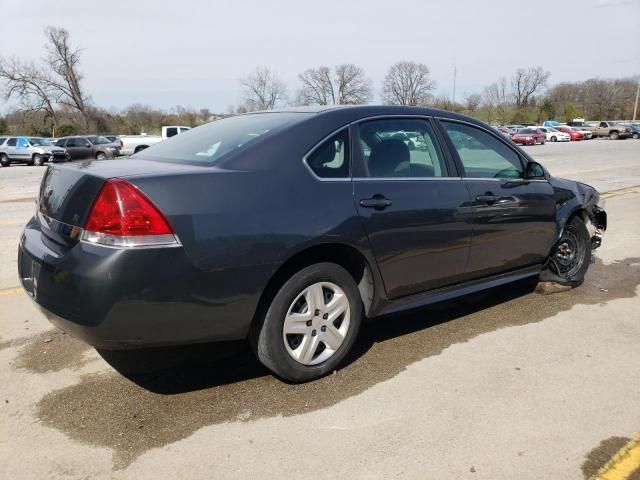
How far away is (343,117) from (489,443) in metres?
2.07

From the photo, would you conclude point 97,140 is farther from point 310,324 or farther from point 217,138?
point 310,324

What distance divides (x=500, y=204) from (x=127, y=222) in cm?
277

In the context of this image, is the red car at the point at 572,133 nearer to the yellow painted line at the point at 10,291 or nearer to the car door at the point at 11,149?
the car door at the point at 11,149

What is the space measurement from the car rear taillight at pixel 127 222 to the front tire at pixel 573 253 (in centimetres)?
365

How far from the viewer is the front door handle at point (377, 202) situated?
11.0ft

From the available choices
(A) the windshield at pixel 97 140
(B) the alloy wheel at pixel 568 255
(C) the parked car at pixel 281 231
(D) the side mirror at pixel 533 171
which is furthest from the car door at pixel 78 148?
(D) the side mirror at pixel 533 171

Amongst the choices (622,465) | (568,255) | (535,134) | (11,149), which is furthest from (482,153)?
(535,134)

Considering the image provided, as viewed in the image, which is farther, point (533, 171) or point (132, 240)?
point (533, 171)

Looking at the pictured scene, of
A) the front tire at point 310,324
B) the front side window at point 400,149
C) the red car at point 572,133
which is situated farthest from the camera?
the red car at point 572,133

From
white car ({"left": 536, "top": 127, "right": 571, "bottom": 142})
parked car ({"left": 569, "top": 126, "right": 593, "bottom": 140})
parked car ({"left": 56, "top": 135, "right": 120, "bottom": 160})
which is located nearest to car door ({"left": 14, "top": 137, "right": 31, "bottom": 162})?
parked car ({"left": 56, "top": 135, "right": 120, "bottom": 160})

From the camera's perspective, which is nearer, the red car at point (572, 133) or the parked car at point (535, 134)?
the parked car at point (535, 134)

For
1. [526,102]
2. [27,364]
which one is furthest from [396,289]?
[526,102]

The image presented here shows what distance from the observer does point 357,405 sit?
122 inches

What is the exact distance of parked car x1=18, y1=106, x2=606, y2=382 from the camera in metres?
2.70
